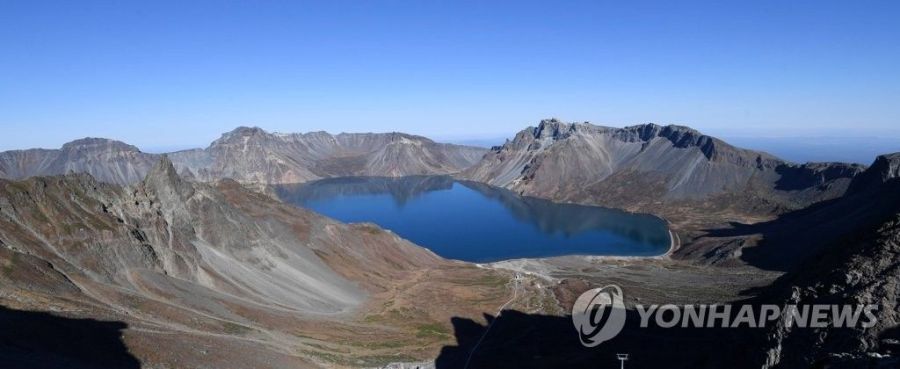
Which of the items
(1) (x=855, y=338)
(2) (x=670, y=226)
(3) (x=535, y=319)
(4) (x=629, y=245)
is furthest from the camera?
(2) (x=670, y=226)

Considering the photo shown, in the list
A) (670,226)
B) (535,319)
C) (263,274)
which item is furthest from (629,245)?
(263,274)

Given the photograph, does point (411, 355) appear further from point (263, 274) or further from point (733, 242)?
point (733, 242)

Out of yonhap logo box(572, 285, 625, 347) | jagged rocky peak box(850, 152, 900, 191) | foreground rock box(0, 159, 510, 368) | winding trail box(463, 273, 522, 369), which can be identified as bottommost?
winding trail box(463, 273, 522, 369)

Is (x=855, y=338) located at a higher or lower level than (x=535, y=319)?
higher

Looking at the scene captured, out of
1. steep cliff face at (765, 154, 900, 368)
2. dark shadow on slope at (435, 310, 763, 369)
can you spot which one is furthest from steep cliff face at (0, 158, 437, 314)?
steep cliff face at (765, 154, 900, 368)

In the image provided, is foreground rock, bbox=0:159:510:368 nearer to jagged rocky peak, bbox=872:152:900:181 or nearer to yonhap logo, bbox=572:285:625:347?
yonhap logo, bbox=572:285:625:347

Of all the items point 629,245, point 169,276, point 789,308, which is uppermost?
point 789,308

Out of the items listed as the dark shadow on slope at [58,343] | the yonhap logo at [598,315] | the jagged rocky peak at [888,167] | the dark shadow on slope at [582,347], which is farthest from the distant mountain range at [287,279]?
the jagged rocky peak at [888,167]
